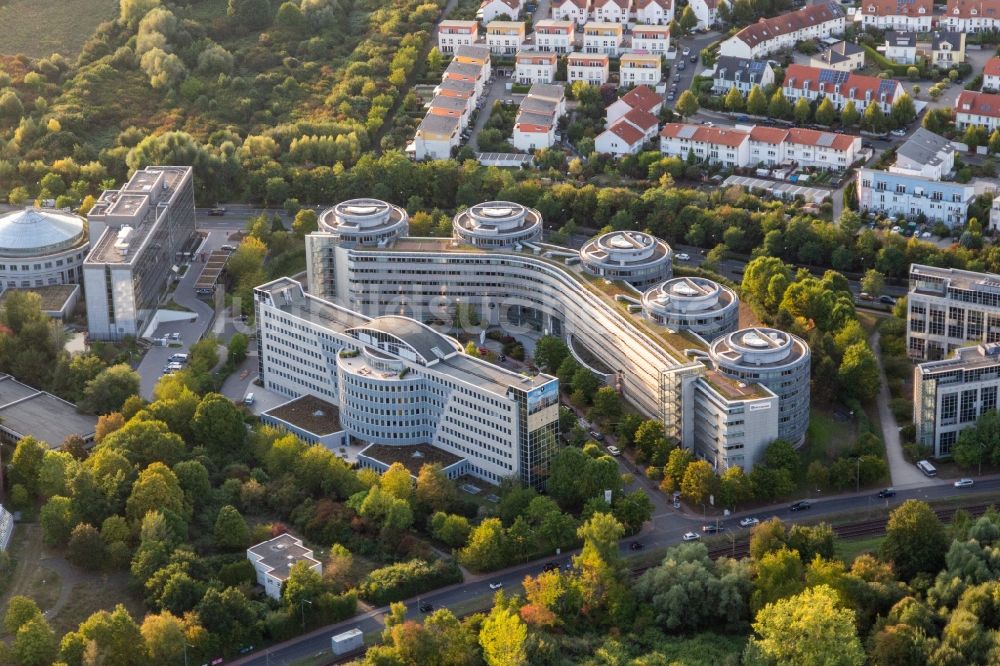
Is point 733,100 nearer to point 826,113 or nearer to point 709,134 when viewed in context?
point 826,113

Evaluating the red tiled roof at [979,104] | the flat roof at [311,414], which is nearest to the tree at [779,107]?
the red tiled roof at [979,104]

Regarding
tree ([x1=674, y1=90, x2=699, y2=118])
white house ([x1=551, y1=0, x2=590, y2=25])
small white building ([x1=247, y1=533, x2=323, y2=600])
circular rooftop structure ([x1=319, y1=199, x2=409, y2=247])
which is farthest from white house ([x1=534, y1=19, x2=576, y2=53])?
small white building ([x1=247, y1=533, x2=323, y2=600])

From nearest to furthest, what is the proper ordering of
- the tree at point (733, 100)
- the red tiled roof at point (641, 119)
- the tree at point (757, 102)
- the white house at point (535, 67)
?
the red tiled roof at point (641, 119) < the tree at point (757, 102) < the tree at point (733, 100) < the white house at point (535, 67)

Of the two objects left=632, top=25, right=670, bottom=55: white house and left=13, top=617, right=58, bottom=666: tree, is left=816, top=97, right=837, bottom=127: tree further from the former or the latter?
left=13, top=617, right=58, bottom=666: tree

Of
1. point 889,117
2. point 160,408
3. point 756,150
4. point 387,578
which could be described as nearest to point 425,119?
point 756,150

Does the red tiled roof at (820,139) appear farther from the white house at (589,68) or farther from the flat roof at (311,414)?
the flat roof at (311,414)

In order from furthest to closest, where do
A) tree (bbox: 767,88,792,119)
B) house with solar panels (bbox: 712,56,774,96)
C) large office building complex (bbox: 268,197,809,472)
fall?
house with solar panels (bbox: 712,56,774,96) < tree (bbox: 767,88,792,119) < large office building complex (bbox: 268,197,809,472)
